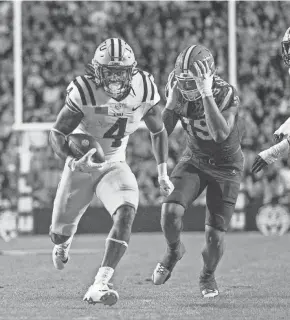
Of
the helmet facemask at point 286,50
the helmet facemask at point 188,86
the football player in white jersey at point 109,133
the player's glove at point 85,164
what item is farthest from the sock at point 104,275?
the helmet facemask at point 286,50

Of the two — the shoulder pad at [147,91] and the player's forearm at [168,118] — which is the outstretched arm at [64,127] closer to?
the shoulder pad at [147,91]

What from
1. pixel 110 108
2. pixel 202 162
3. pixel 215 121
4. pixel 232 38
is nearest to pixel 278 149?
pixel 202 162

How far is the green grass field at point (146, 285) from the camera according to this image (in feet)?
16.1

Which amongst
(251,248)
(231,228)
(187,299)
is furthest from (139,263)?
(231,228)

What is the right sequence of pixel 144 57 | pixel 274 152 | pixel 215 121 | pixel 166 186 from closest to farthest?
Result: pixel 215 121
pixel 166 186
pixel 274 152
pixel 144 57

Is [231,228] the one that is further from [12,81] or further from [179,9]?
[12,81]

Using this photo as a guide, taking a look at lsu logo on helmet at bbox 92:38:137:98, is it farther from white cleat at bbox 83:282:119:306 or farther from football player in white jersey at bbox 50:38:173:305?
white cleat at bbox 83:282:119:306

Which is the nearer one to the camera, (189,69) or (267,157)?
(189,69)

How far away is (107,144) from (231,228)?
6.65m

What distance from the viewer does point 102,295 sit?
4.75 meters

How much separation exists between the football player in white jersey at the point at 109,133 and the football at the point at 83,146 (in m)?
0.04

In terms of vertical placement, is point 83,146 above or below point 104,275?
above

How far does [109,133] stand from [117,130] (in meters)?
0.05

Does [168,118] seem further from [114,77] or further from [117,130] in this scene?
[114,77]
